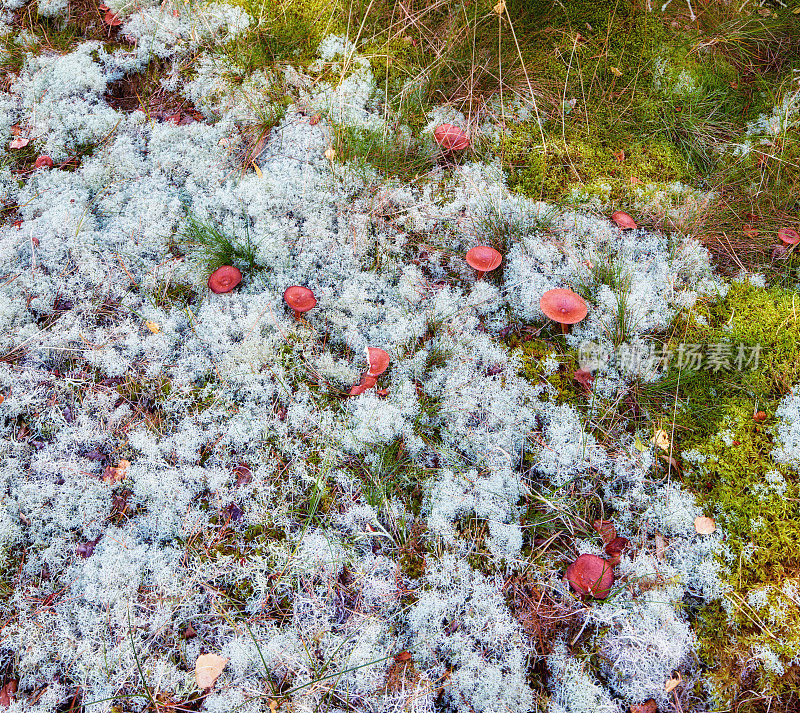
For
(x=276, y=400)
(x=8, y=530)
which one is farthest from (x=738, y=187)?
(x=8, y=530)

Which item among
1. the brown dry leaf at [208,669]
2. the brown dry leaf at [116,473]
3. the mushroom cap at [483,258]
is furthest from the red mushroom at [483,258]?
A: the brown dry leaf at [208,669]

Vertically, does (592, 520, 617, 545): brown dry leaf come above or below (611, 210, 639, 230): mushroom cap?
below

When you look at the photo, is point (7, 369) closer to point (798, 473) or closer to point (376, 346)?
point (376, 346)

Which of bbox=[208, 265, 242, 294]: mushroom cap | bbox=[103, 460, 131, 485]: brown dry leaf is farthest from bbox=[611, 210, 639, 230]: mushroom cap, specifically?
bbox=[103, 460, 131, 485]: brown dry leaf

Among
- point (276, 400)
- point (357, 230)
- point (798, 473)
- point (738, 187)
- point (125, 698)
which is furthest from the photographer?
point (738, 187)

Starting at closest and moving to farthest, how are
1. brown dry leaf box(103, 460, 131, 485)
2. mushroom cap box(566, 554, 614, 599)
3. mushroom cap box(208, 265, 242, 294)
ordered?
mushroom cap box(566, 554, 614, 599) → brown dry leaf box(103, 460, 131, 485) → mushroom cap box(208, 265, 242, 294)

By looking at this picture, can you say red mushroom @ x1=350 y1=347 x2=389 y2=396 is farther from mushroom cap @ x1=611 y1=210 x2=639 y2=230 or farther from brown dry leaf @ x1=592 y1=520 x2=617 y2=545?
mushroom cap @ x1=611 y1=210 x2=639 y2=230
